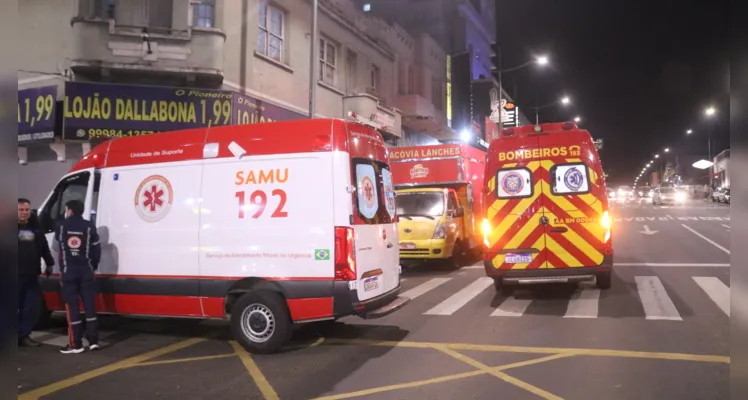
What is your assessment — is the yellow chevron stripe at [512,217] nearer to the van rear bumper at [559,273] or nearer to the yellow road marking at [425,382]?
the van rear bumper at [559,273]

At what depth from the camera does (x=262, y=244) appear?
6.13 m

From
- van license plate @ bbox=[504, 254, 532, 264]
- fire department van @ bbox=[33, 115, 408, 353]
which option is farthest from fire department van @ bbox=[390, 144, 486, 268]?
fire department van @ bbox=[33, 115, 408, 353]

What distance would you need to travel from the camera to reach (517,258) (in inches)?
355

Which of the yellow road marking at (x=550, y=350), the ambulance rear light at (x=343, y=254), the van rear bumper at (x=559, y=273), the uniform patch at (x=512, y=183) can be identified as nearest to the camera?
the yellow road marking at (x=550, y=350)

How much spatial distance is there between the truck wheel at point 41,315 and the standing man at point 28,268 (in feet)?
2.36

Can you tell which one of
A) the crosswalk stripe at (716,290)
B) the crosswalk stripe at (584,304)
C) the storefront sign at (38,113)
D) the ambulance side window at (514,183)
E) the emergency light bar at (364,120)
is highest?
the emergency light bar at (364,120)

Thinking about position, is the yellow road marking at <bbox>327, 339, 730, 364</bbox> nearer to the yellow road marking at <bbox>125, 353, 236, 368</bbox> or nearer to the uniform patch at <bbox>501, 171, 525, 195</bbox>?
the yellow road marking at <bbox>125, 353, 236, 368</bbox>

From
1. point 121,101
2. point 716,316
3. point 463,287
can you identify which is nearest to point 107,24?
point 121,101

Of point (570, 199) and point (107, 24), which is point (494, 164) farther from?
point (107, 24)

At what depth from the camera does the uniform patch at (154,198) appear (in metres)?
6.67

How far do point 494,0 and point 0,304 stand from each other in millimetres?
63368

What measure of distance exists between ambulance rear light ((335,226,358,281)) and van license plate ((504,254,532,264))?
13.5ft

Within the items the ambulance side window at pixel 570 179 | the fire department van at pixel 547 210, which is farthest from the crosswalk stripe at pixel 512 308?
the ambulance side window at pixel 570 179

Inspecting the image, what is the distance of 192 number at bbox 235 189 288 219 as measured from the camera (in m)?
6.10
